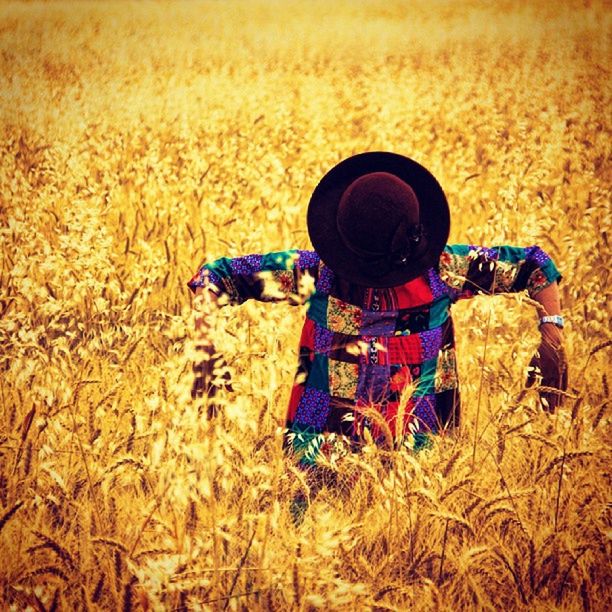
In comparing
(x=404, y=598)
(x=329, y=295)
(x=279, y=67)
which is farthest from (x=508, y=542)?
(x=279, y=67)

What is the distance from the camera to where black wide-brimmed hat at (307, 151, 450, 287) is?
1.91m

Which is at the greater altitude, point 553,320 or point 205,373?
point 553,320

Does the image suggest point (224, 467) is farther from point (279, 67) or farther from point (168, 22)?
point (168, 22)

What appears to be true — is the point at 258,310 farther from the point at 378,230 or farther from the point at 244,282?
the point at 378,230

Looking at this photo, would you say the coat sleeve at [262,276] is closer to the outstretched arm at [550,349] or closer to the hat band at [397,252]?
the hat band at [397,252]

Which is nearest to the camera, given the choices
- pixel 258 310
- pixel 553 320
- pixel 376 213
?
pixel 376 213

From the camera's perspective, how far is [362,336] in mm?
2055

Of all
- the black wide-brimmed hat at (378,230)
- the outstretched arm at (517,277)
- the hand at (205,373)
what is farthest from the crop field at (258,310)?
the black wide-brimmed hat at (378,230)

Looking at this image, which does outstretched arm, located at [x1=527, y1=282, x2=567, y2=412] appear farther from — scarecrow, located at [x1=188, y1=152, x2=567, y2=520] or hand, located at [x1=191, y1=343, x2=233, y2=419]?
hand, located at [x1=191, y1=343, x2=233, y2=419]

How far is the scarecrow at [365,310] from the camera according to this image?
6.54 ft

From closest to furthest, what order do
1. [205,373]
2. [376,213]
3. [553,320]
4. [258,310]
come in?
[376,213] < [205,373] < [553,320] < [258,310]

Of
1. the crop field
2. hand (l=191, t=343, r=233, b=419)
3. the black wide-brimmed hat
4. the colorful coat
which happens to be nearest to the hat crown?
the black wide-brimmed hat

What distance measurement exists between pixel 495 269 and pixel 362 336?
1.59 ft

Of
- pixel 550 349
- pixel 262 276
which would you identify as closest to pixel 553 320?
pixel 550 349
